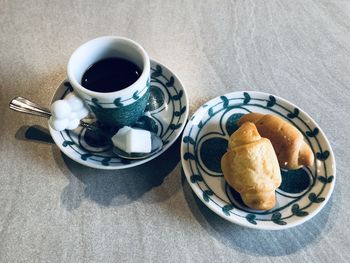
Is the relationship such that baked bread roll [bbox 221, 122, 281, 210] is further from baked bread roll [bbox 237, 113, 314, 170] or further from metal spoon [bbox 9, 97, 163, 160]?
metal spoon [bbox 9, 97, 163, 160]

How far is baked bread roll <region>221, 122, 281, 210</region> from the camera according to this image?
575 mm

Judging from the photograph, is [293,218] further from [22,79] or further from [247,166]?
[22,79]

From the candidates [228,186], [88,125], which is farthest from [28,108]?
[228,186]

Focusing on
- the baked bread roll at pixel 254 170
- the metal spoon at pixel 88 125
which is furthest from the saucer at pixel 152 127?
the baked bread roll at pixel 254 170

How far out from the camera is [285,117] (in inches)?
28.1

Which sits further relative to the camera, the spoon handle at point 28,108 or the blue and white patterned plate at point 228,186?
the spoon handle at point 28,108

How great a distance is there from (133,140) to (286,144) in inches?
11.4

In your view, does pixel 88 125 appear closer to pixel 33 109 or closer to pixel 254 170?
pixel 33 109

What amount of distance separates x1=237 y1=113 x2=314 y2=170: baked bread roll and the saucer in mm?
170

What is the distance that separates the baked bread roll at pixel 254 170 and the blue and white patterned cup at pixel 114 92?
21 centimetres

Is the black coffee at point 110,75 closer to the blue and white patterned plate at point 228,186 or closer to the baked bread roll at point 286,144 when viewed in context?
the blue and white patterned plate at point 228,186

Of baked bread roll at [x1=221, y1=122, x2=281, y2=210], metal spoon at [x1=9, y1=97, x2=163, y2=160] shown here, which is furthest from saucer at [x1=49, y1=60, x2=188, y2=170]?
baked bread roll at [x1=221, y1=122, x2=281, y2=210]

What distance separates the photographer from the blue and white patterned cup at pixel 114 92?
602mm

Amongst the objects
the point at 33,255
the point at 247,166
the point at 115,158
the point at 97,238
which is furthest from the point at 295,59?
the point at 33,255
